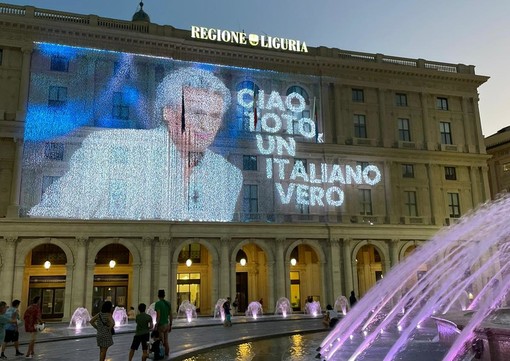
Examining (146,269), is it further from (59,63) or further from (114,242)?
(59,63)

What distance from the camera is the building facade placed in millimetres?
36531

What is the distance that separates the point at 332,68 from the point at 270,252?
58.9 ft

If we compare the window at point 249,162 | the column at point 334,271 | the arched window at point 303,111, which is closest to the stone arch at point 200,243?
the window at point 249,162

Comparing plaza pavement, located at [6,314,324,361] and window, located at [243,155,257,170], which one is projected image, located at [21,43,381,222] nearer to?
window, located at [243,155,257,170]

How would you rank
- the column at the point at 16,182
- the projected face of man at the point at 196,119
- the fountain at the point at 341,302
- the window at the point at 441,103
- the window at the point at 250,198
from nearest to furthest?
1. the column at the point at 16,182
2. the fountain at the point at 341,302
3. the projected face of man at the point at 196,119
4. the window at the point at 250,198
5. the window at the point at 441,103

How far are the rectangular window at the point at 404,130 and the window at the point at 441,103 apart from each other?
4.07 m

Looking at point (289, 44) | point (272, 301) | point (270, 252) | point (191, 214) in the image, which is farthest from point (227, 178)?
point (289, 44)

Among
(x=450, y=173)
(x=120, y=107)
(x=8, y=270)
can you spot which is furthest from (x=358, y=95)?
(x=8, y=270)

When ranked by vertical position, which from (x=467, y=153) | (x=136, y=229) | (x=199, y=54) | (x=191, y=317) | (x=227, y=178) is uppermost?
(x=199, y=54)

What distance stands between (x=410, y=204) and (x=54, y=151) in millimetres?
31130

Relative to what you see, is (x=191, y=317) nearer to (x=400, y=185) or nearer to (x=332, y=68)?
(x=400, y=185)

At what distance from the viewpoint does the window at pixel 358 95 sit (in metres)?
46.2

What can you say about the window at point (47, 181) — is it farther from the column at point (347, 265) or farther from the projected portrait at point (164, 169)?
the column at point (347, 265)

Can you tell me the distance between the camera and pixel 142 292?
36.6 meters
